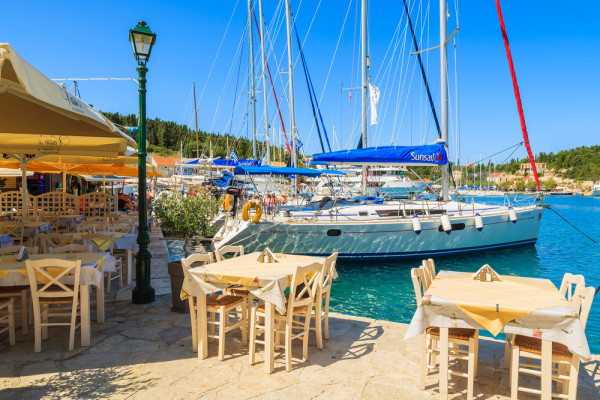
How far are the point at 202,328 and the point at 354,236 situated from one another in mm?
9097

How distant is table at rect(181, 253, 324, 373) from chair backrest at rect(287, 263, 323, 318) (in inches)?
4.2

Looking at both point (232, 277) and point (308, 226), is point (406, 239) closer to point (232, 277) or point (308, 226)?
point (308, 226)

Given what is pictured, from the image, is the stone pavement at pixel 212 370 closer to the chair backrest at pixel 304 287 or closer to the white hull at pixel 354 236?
the chair backrest at pixel 304 287

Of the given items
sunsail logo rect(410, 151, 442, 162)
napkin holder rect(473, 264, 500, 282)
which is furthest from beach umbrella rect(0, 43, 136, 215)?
sunsail logo rect(410, 151, 442, 162)

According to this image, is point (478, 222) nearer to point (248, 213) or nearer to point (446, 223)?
point (446, 223)

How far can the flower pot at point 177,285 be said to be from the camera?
5398 mm

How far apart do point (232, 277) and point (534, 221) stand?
1567cm

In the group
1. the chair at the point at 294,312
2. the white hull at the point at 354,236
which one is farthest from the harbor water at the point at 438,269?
the chair at the point at 294,312

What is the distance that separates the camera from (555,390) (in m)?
3.72

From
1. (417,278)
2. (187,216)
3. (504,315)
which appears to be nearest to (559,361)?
(504,315)

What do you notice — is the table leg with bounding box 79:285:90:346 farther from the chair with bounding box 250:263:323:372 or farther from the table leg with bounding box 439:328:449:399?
the table leg with bounding box 439:328:449:399

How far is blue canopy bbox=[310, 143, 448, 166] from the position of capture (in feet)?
41.4

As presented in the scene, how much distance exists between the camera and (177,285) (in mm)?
5559

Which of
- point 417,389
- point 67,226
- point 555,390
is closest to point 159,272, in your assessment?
point 67,226
